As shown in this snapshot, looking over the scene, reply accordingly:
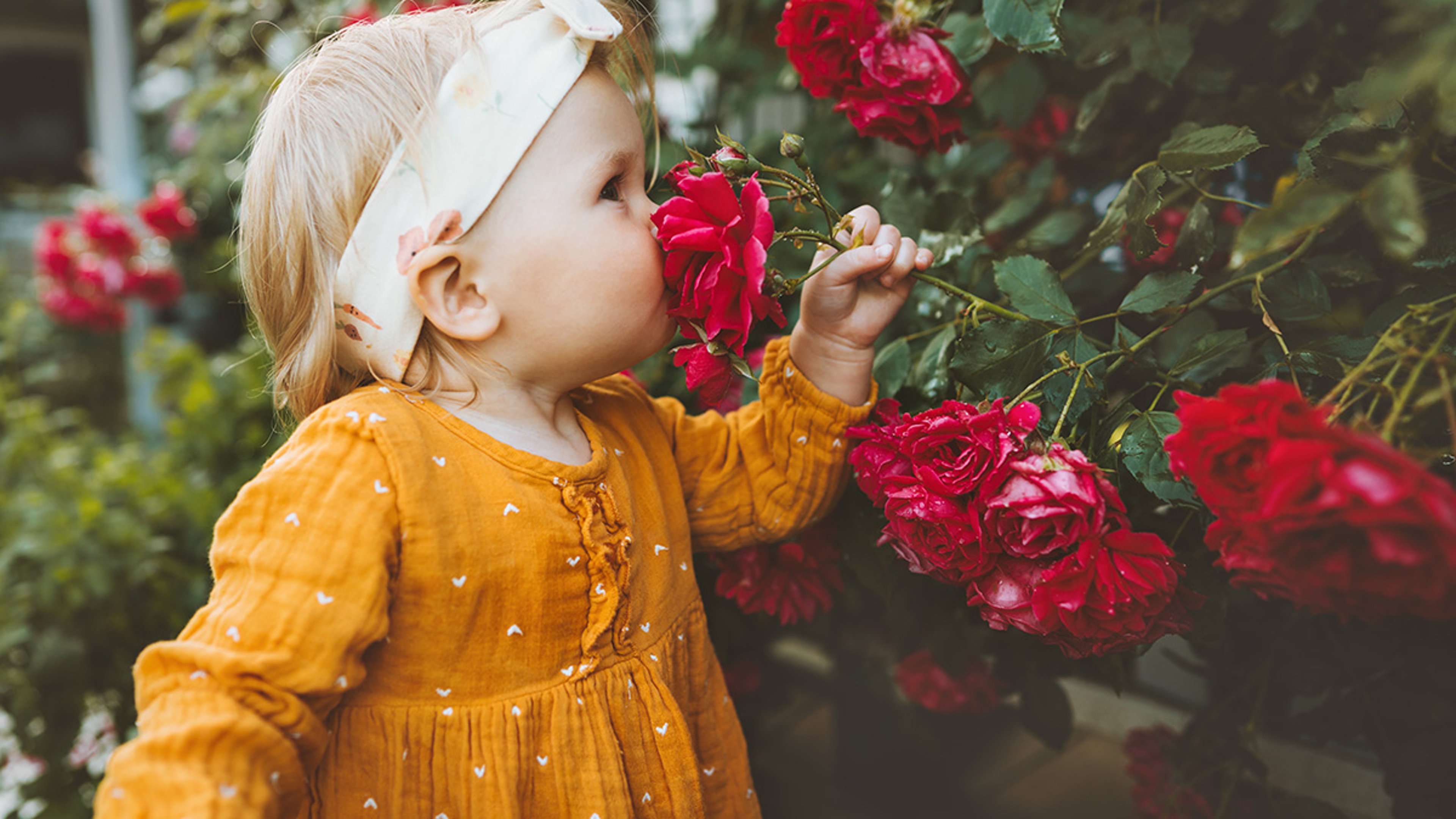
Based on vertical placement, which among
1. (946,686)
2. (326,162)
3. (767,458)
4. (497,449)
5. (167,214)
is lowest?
(167,214)

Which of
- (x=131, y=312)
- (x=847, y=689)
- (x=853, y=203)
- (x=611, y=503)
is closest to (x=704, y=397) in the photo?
(x=611, y=503)

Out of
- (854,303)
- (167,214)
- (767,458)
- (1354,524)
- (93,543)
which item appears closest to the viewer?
(1354,524)

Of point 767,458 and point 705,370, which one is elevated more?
point 705,370

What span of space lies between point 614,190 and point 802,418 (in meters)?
0.30

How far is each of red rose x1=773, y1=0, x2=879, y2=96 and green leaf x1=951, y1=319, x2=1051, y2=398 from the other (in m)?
0.32

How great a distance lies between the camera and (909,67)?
88cm

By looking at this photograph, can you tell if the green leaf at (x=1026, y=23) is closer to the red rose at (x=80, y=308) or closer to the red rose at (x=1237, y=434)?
the red rose at (x=1237, y=434)

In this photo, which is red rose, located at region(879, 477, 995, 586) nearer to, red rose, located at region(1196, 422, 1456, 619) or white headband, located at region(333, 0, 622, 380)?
red rose, located at region(1196, 422, 1456, 619)

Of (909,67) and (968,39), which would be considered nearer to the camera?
(909,67)

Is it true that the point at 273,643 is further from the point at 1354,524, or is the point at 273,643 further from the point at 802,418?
the point at 1354,524

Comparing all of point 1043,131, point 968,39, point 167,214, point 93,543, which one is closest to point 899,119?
point 968,39

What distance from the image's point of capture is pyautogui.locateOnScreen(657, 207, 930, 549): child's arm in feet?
2.74

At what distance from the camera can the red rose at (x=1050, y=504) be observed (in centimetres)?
64

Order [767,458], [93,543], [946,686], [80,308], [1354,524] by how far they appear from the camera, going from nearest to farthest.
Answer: [1354,524] → [767,458] → [946,686] → [93,543] → [80,308]
